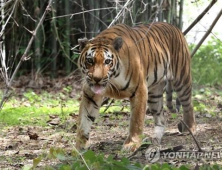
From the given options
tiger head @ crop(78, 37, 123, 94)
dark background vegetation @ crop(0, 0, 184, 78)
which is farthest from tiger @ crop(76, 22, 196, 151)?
dark background vegetation @ crop(0, 0, 184, 78)

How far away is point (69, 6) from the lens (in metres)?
11.7

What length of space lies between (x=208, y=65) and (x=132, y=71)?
6828mm

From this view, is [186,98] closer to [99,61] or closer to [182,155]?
[99,61]

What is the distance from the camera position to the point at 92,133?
604 centimetres

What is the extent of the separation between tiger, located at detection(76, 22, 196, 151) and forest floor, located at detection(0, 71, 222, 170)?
181mm

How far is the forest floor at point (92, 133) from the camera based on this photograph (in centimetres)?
437

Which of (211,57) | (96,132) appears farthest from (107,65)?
(211,57)

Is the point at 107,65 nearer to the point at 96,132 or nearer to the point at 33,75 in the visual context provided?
the point at 96,132

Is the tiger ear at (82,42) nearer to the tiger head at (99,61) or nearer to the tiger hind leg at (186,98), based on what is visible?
the tiger head at (99,61)

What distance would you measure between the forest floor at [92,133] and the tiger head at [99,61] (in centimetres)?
55

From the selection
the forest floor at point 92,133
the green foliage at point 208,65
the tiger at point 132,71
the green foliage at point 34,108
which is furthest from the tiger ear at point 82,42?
the green foliage at point 208,65

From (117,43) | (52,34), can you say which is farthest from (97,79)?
(52,34)

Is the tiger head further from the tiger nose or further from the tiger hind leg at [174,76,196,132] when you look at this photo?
the tiger hind leg at [174,76,196,132]

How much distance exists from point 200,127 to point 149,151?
238cm
